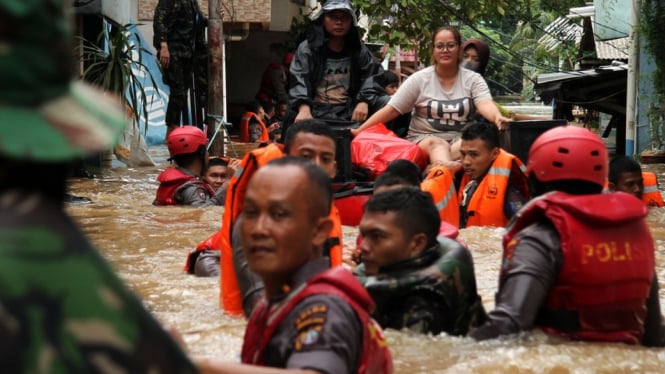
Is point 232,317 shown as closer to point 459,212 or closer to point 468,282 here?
point 468,282

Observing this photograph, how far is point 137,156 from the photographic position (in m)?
14.1

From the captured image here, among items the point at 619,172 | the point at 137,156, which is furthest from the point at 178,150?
the point at 137,156

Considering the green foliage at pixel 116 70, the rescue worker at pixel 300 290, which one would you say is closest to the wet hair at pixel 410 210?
the rescue worker at pixel 300 290

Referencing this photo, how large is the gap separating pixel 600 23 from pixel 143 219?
12234 millimetres

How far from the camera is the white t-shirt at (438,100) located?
30.5 ft

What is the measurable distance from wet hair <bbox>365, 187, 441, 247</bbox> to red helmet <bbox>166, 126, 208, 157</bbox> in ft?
16.8

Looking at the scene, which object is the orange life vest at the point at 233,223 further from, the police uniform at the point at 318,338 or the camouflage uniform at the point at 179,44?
the camouflage uniform at the point at 179,44

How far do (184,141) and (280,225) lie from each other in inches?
267

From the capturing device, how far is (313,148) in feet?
18.0

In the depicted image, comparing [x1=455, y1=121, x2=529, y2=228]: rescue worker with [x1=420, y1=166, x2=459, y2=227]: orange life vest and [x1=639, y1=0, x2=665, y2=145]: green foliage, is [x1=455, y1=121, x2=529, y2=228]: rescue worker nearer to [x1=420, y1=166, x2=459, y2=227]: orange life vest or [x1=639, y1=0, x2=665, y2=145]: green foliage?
[x1=420, y1=166, x2=459, y2=227]: orange life vest

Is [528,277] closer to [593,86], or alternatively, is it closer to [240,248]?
[240,248]

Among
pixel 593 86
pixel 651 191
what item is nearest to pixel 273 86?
pixel 593 86

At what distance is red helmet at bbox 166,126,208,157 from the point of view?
31.6ft

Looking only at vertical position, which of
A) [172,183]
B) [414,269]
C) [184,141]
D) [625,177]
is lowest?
[172,183]
